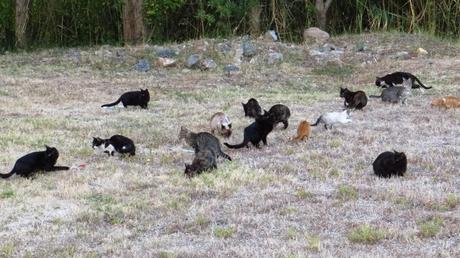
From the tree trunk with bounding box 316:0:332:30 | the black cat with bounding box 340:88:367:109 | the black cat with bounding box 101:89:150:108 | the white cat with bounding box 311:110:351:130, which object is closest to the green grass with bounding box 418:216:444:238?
the white cat with bounding box 311:110:351:130

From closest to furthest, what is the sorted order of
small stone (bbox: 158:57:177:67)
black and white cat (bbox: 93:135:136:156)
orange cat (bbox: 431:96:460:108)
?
black and white cat (bbox: 93:135:136:156) → orange cat (bbox: 431:96:460:108) → small stone (bbox: 158:57:177:67)

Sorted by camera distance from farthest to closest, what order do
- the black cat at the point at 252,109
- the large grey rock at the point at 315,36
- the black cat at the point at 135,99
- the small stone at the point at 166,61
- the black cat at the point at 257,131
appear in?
the large grey rock at the point at 315,36, the small stone at the point at 166,61, the black cat at the point at 135,99, the black cat at the point at 252,109, the black cat at the point at 257,131

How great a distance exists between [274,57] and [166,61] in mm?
2608

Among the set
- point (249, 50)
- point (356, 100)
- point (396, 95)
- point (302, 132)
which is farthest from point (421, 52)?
point (302, 132)

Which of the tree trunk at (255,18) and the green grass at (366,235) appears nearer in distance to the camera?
the green grass at (366,235)

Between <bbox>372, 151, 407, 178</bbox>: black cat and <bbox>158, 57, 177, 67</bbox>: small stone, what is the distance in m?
10.9

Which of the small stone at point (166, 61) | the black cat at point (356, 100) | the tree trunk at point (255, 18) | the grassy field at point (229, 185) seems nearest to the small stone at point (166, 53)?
the small stone at point (166, 61)

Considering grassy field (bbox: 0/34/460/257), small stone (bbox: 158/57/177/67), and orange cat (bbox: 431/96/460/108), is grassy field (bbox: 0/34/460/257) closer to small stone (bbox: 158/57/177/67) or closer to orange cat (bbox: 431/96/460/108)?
orange cat (bbox: 431/96/460/108)

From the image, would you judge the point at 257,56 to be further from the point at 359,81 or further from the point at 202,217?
the point at 202,217

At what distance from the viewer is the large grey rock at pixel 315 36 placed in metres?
20.7

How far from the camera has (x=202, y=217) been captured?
20.0ft

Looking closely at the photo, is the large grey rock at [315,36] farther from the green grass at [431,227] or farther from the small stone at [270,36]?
the green grass at [431,227]

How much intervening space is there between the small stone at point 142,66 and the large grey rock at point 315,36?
515 cm

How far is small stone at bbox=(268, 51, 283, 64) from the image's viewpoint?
58.8ft
